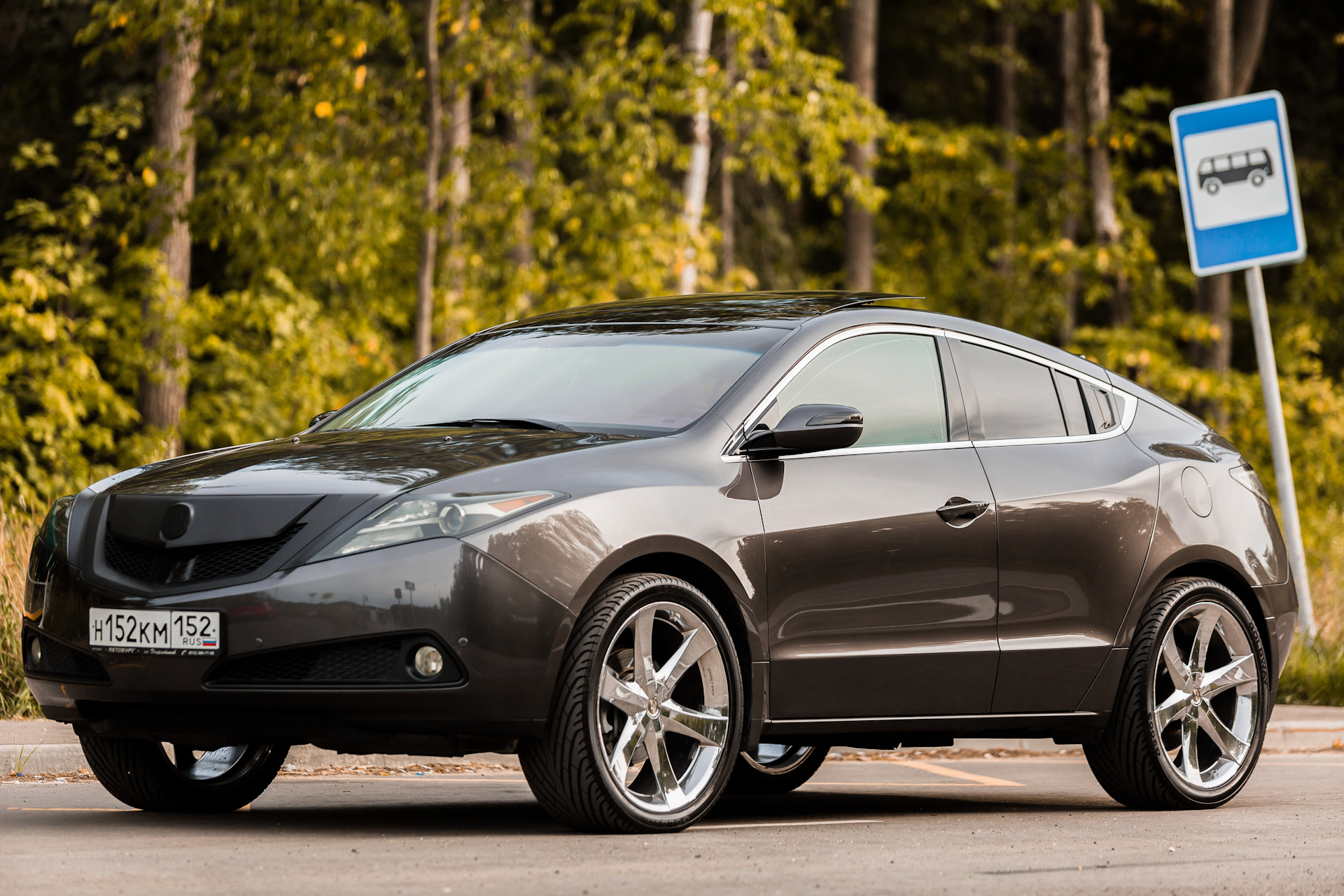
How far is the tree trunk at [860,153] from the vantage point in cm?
2820

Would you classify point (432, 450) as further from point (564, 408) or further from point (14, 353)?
point (14, 353)

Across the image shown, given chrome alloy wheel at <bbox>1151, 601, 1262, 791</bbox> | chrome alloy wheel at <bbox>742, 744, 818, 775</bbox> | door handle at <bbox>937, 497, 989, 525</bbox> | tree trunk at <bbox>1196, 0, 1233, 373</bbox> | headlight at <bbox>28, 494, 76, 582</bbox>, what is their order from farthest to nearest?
tree trunk at <bbox>1196, 0, 1233, 373</bbox> → chrome alloy wheel at <bbox>742, 744, 818, 775</bbox> → chrome alloy wheel at <bbox>1151, 601, 1262, 791</bbox> → door handle at <bbox>937, 497, 989, 525</bbox> → headlight at <bbox>28, 494, 76, 582</bbox>

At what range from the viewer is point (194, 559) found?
19.1 ft

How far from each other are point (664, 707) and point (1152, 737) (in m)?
2.34

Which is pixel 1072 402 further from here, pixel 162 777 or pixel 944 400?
pixel 162 777

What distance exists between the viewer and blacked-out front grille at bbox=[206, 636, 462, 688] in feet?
18.5

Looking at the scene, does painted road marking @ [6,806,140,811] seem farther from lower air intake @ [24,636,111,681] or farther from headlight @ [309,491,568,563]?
headlight @ [309,491,568,563]

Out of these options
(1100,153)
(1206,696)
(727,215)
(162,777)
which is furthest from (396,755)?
(727,215)

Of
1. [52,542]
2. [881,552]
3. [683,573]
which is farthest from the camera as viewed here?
[881,552]

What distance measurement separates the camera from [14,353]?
1903 cm

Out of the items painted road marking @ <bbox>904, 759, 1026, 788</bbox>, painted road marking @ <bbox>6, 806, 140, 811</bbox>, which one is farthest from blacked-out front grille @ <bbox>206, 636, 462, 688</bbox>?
painted road marking @ <bbox>904, 759, 1026, 788</bbox>

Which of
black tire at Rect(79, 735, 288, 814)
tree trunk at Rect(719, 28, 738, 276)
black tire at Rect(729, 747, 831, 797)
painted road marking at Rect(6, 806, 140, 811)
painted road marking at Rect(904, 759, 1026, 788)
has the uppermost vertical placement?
tree trunk at Rect(719, 28, 738, 276)

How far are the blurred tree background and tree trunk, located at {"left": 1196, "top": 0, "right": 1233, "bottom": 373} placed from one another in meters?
0.06

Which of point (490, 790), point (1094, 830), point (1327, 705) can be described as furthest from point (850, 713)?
point (1327, 705)
